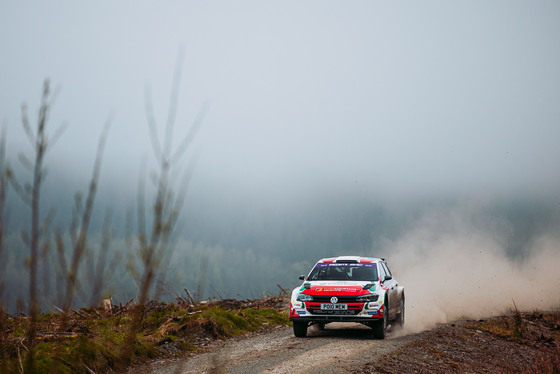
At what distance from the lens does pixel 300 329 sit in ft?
47.2

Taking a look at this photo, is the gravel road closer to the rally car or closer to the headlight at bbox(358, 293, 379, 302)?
the rally car

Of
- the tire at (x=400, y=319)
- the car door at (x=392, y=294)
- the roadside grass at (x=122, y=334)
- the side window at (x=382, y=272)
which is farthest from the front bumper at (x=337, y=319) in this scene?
the tire at (x=400, y=319)

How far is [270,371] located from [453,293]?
2452 cm

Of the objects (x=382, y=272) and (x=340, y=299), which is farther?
(x=382, y=272)

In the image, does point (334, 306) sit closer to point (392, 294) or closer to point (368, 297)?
point (368, 297)

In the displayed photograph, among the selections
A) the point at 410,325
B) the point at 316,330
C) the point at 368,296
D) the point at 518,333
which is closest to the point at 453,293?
the point at 518,333

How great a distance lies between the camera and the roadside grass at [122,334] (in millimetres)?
6795

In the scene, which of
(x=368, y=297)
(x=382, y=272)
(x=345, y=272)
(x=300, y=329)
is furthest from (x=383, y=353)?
(x=382, y=272)

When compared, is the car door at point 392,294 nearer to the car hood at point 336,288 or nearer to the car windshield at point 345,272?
the car windshield at point 345,272

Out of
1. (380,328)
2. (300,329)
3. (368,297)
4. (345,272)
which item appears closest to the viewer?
(368,297)

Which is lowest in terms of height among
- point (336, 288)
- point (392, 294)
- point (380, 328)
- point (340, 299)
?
point (380, 328)

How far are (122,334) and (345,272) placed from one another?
32.8 feet

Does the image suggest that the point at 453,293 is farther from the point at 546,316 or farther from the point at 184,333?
the point at 184,333

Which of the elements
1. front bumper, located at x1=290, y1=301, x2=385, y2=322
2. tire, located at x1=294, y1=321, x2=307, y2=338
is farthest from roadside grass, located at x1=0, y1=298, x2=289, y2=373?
front bumper, located at x1=290, y1=301, x2=385, y2=322
